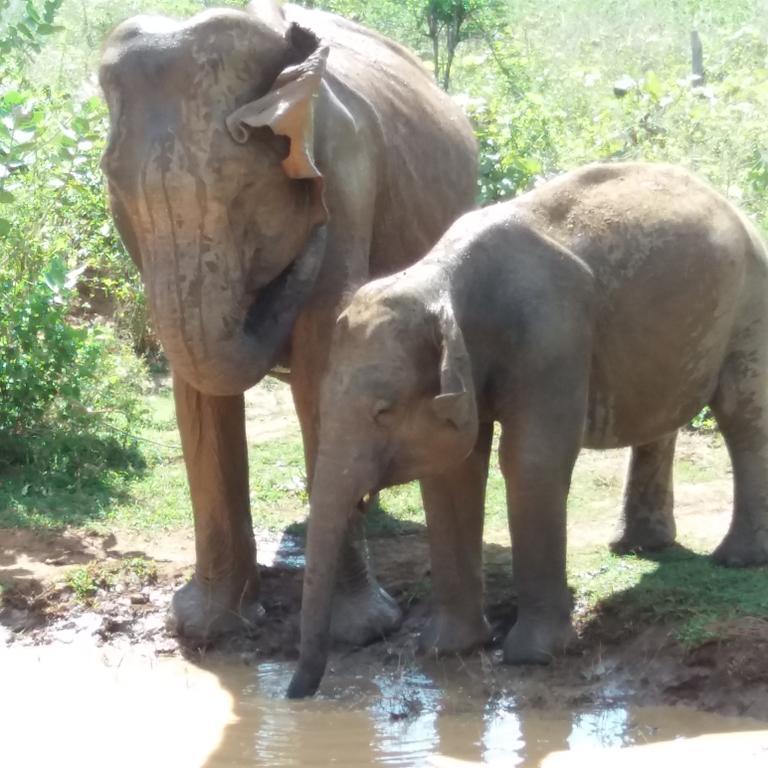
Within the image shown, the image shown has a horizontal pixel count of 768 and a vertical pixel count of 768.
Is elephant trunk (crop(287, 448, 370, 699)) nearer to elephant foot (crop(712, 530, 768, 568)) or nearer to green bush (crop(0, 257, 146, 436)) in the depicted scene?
elephant foot (crop(712, 530, 768, 568))

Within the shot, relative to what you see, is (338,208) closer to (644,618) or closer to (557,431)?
(557,431)

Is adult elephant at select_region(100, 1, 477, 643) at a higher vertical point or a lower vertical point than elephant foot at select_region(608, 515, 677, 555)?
higher

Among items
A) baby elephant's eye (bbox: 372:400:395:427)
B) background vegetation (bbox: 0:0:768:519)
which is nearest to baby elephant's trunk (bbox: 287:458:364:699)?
baby elephant's eye (bbox: 372:400:395:427)

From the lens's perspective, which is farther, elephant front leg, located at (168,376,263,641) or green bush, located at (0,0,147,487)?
green bush, located at (0,0,147,487)

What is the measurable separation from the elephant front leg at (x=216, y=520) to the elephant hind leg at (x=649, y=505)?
4.82 ft

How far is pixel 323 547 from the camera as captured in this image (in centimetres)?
460

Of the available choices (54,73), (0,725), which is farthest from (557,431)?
(54,73)

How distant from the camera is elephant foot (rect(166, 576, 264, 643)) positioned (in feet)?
19.0

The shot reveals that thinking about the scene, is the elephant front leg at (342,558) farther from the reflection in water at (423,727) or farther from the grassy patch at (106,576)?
the grassy patch at (106,576)

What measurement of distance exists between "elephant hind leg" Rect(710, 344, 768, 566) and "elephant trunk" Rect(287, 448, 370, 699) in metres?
1.81

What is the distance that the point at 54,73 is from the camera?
1548 cm

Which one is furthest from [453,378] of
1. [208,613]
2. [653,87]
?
[653,87]

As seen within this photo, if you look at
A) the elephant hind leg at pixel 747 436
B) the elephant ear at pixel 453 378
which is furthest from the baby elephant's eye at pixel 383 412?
the elephant hind leg at pixel 747 436

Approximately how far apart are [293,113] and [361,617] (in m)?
1.80
